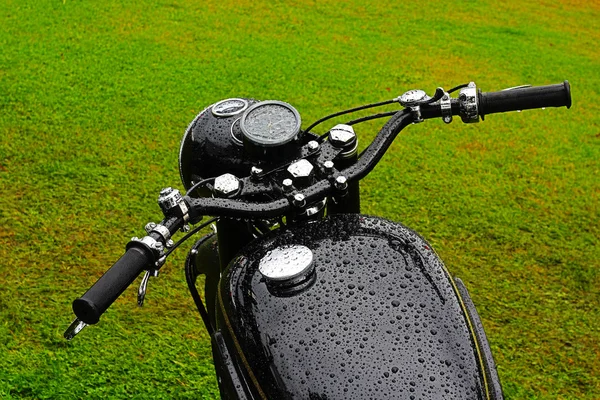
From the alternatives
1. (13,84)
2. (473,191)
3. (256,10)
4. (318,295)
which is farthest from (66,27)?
(318,295)

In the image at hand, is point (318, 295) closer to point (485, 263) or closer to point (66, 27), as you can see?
point (485, 263)

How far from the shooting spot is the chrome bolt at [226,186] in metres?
1.42

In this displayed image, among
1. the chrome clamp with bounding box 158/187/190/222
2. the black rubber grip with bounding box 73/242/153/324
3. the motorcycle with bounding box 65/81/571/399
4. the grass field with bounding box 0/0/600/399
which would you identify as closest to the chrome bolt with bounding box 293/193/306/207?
the motorcycle with bounding box 65/81/571/399

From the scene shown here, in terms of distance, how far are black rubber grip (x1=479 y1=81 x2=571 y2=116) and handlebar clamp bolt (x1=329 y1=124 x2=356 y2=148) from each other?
14.3 inches

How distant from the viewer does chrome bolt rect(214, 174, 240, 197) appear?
1.42 meters

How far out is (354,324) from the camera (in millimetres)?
1253

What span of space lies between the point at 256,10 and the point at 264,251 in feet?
19.5

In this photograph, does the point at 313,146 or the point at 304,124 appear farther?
the point at 304,124

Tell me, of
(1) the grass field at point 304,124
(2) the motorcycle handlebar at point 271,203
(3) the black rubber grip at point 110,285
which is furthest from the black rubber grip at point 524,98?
(1) the grass field at point 304,124

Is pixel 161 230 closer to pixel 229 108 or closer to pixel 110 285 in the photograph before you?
pixel 110 285

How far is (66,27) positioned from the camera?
5969mm

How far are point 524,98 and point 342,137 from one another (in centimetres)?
51

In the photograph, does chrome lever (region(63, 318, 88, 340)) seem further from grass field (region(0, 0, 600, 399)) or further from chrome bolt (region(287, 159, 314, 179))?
grass field (region(0, 0, 600, 399))

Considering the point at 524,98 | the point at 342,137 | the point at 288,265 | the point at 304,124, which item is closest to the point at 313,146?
the point at 342,137
